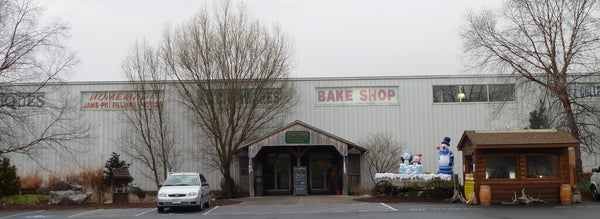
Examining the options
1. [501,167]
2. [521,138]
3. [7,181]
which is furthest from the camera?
[7,181]

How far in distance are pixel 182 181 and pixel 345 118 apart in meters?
13.1

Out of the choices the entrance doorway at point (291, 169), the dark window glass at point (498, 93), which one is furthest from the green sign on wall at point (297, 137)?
the dark window glass at point (498, 93)

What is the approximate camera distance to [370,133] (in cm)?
3128

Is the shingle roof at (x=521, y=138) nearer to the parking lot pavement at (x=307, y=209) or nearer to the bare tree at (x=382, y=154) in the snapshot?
the parking lot pavement at (x=307, y=209)

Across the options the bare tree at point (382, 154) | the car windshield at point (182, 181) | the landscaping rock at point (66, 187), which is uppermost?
the bare tree at point (382, 154)

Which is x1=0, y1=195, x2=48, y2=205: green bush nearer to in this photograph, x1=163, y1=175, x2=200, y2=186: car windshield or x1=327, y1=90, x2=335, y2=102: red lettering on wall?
x1=163, y1=175, x2=200, y2=186: car windshield

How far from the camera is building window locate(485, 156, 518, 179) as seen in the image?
804 inches

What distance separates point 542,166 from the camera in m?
20.5

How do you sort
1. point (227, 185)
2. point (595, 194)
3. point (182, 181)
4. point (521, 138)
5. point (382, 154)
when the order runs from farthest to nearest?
1. point (382, 154)
2. point (227, 185)
3. point (595, 194)
4. point (182, 181)
5. point (521, 138)

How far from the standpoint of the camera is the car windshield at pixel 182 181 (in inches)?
805

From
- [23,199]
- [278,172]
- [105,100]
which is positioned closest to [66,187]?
[23,199]

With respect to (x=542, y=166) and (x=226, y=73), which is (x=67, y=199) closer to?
(x=226, y=73)

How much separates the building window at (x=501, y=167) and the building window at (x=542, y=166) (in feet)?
1.86

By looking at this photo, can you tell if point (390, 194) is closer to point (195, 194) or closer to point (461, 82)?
point (195, 194)
